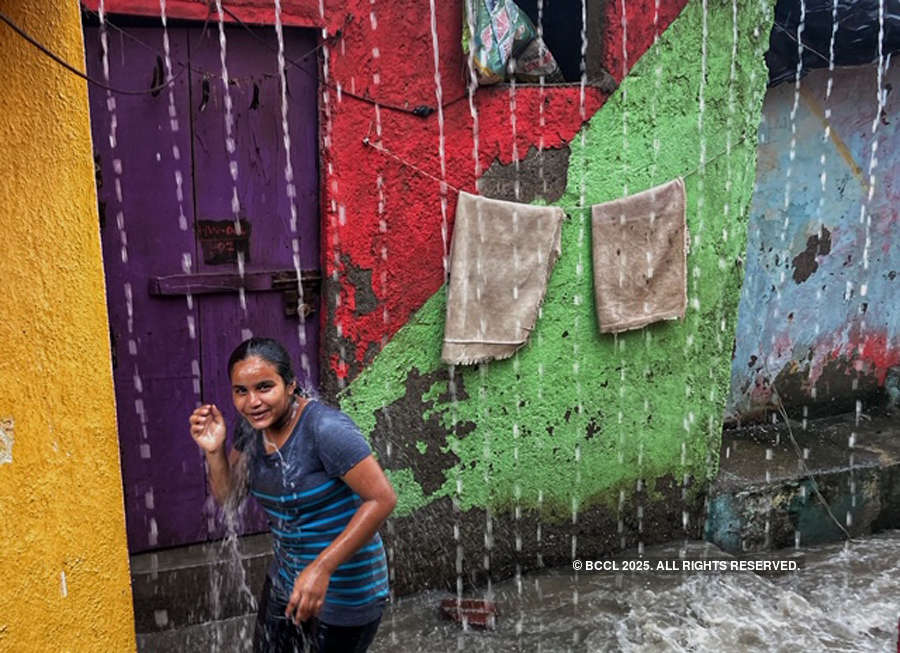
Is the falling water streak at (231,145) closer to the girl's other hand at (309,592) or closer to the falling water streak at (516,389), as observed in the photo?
the falling water streak at (516,389)

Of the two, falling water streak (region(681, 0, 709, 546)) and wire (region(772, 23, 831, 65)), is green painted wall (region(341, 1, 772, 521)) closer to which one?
falling water streak (region(681, 0, 709, 546))

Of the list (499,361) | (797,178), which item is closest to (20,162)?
A: (499,361)

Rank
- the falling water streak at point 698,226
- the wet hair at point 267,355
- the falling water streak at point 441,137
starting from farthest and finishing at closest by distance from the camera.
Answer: the falling water streak at point 698,226 → the falling water streak at point 441,137 → the wet hair at point 267,355

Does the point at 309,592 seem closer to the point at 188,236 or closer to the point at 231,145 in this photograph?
the point at 188,236

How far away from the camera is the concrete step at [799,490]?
561 centimetres

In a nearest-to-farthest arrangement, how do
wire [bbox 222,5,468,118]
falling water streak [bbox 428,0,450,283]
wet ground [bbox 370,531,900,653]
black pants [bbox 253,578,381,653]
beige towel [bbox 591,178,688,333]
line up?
1. black pants [bbox 253,578,381,653]
2. wire [bbox 222,5,468,118]
3. falling water streak [bbox 428,0,450,283]
4. wet ground [bbox 370,531,900,653]
5. beige towel [bbox 591,178,688,333]

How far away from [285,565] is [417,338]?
184 centimetres

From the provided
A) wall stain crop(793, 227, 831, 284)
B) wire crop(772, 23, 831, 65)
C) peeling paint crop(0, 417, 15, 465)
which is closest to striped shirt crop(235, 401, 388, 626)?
peeling paint crop(0, 417, 15, 465)

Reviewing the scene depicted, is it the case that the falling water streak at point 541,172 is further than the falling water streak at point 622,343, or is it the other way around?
the falling water streak at point 622,343

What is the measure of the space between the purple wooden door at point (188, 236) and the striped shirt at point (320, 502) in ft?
4.80

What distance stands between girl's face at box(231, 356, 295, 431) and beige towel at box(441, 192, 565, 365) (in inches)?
73.1

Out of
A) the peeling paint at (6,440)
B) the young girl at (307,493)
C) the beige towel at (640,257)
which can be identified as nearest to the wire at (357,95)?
the beige towel at (640,257)

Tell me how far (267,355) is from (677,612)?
3.07 meters

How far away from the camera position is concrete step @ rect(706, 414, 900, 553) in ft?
18.4
